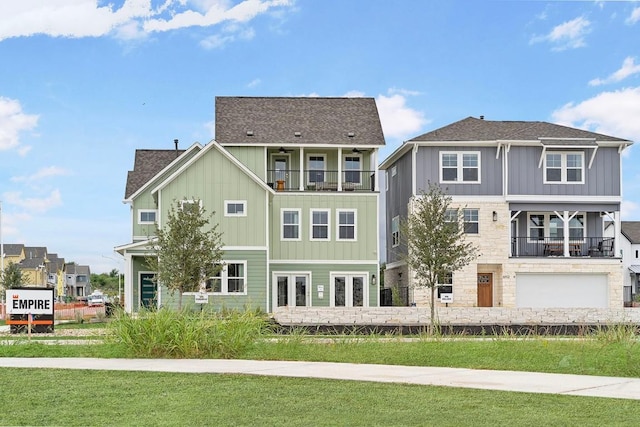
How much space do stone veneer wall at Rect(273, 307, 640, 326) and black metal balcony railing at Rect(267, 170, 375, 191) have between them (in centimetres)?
921

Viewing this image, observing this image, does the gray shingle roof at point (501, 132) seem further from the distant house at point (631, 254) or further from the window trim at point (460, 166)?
the distant house at point (631, 254)

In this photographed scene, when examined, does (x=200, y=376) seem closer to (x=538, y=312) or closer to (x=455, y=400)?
(x=455, y=400)

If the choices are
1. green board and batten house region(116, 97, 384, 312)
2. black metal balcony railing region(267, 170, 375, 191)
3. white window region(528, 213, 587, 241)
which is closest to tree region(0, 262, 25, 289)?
green board and batten house region(116, 97, 384, 312)

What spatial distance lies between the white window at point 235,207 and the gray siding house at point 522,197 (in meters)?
8.76

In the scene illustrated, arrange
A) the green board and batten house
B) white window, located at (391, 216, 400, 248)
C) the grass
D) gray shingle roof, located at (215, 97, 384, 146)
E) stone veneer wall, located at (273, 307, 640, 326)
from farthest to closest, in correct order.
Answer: white window, located at (391, 216, 400, 248)
gray shingle roof, located at (215, 97, 384, 146)
the green board and batten house
stone veneer wall, located at (273, 307, 640, 326)
the grass

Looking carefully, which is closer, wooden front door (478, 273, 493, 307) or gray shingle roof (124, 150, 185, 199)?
wooden front door (478, 273, 493, 307)

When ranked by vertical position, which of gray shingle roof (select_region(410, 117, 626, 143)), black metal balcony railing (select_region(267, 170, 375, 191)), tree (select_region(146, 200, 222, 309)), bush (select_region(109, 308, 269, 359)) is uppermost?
gray shingle roof (select_region(410, 117, 626, 143))

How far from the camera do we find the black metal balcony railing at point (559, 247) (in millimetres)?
42562

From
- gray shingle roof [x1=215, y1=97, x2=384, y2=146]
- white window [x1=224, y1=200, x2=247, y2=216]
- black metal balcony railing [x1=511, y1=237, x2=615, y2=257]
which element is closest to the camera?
white window [x1=224, y1=200, x2=247, y2=216]

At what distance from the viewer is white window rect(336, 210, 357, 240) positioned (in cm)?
3994

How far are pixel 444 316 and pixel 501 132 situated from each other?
1252 cm

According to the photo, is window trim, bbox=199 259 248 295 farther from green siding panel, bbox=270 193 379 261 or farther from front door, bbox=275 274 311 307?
front door, bbox=275 274 311 307

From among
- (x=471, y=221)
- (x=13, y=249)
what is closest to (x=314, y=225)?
(x=471, y=221)

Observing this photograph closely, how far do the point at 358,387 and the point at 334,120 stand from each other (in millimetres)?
30868
